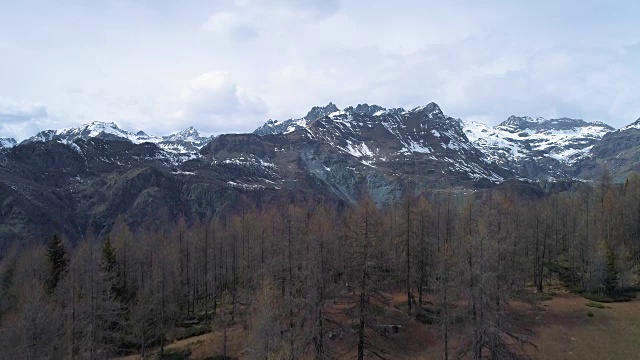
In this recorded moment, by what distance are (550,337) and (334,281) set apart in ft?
78.6

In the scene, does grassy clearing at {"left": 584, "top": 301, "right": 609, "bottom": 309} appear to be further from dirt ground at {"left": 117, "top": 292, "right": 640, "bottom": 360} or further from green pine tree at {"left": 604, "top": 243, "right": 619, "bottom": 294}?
green pine tree at {"left": 604, "top": 243, "right": 619, "bottom": 294}

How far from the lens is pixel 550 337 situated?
4400 cm

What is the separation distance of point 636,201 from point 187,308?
255ft

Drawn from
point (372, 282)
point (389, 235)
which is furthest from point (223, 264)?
point (372, 282)

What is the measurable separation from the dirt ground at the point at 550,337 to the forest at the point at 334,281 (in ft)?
2.29

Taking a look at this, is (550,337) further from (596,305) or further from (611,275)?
(611,275)

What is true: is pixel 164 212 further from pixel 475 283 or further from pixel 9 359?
pixel 475 283

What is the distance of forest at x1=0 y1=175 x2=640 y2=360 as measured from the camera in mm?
31594

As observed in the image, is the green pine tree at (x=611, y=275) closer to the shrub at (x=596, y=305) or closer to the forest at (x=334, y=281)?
the forest at (x=334, y=281)

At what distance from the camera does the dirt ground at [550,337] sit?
133 feet


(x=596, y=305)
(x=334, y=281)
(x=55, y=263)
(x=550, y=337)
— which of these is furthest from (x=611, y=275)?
(x=55, y=263)

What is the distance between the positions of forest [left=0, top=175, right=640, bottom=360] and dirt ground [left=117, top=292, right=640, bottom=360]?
0.70m

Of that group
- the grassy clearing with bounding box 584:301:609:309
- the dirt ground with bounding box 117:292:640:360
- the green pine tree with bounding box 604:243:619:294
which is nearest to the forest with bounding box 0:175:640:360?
the green pine tree with bounding box 604:243:619:294

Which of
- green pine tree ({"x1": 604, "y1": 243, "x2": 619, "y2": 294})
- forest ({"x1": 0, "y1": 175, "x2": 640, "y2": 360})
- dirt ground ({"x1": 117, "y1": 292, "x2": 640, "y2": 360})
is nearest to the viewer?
forest ({"x1": 0, "y1": 175, "x2": 640, "y2": 360})
